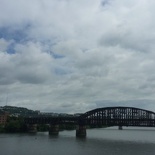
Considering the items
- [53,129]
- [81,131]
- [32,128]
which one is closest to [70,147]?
[81,131]

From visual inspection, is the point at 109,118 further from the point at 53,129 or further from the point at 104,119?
the point at 53,129

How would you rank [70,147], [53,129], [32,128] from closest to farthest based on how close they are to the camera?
[70,147] → [53,129] → [32,128]

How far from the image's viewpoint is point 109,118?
186 m

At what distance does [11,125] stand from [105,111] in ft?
172

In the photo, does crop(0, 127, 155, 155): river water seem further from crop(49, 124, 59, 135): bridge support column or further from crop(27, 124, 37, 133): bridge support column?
crop(27, 124, 37, 133): bridge support column

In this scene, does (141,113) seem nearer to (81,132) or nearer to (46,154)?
(81,132)

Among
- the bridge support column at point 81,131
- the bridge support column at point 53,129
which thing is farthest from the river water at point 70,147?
the bridge support column at point 53,129

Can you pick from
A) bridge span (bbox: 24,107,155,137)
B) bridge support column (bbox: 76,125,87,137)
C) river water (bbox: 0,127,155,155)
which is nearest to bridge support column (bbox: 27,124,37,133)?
bridge span (bbox: 24,107,155,137)

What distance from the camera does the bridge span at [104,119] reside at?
177m

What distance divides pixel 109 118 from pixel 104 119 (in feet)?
9.05

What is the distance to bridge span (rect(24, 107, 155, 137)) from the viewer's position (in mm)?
176625

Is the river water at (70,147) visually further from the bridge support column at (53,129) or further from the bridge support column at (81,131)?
the bridge support column at (53,129)

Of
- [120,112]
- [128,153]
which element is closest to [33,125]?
[120,112]

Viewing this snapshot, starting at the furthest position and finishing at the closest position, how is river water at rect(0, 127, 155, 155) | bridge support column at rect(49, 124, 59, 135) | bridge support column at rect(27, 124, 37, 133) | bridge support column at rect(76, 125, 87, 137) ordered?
bridge support column at rect(27, 124, 37, 133), bridge support column at rect(49, 124, 59, 135), bridge support column at rect(76, 125, 87, 137), river water at rect(0, 127, 155, 155)
